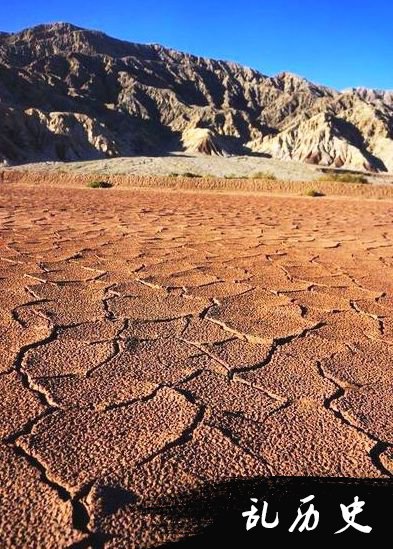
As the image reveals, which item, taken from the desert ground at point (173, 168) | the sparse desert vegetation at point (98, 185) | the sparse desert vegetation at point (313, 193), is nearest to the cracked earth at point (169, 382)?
the sparse desert vegetation at point (313, 193)

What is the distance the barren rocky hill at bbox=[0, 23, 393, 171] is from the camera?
45.2m

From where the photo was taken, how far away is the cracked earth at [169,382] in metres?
1.43

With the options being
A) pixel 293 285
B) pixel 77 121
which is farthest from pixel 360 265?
pixel 77 121

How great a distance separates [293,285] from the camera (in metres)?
3.67

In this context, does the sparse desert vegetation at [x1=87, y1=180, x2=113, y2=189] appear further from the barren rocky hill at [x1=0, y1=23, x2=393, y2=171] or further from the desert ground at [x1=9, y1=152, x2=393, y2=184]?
the barren rocky hill at [x1=0, y1=23, x2=393, y2=171]

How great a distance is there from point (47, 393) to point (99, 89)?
2847 inches

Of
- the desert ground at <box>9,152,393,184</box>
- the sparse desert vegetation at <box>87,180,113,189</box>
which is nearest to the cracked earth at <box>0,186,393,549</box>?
the sparse desert vegetation at <box>87,180,113,189</box>

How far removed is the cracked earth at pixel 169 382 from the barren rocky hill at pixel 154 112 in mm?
36551

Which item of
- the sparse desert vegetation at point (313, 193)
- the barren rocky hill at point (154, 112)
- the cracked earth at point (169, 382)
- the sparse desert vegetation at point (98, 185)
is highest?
the barren rocky hill at point (154, 112)

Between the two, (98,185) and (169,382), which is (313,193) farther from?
(169,382)

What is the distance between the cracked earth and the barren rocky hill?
36.6 m

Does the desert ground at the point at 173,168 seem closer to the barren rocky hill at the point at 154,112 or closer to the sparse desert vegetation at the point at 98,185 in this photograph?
the barren rocky hill at the point at 154,112

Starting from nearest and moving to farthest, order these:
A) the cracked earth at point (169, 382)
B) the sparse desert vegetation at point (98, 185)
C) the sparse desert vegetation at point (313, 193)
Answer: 1. the cracked earth at point (169, 382)
2. the sparse desert vegetation at point (313, 193)
3. the sparse desert vegetation at point (98, 185)

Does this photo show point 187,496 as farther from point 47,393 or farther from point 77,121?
point 77,121
